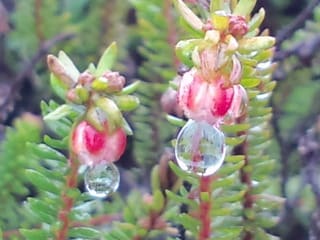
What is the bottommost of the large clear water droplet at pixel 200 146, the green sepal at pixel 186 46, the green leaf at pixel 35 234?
the green leaf at pixel 35 234

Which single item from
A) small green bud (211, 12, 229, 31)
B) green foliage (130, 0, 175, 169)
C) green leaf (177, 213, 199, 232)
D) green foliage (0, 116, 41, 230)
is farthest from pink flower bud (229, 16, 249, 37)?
green foliage (130, 0, 175, 169)

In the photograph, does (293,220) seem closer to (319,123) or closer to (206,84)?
(319,123)

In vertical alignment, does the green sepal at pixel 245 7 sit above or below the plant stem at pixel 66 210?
above

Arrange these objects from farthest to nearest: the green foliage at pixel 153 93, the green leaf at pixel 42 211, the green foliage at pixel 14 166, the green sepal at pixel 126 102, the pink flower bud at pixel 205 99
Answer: the green foliage at pixel 153 93, the green foliage at pixel 14 166, the green leaf at pixel 42 211, the green sepal at pixel 126 102, the pink flower bud at pixel 205 99

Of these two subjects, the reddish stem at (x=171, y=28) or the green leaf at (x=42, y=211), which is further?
the reddish stem at (x=171, y=28)

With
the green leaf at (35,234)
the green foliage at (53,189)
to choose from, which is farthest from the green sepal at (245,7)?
the green leaf at (35,234)

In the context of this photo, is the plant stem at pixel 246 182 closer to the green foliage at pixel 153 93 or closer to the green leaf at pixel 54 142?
the green leaf at pixel 54 142

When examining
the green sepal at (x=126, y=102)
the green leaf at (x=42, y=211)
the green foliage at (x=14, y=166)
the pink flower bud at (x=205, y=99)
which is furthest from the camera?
the green foliage at (x=14, y=166)
